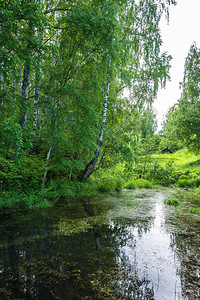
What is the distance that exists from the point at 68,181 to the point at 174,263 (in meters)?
7.36

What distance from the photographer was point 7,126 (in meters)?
5.43

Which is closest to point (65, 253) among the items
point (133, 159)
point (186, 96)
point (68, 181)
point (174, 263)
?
point (174, 263)

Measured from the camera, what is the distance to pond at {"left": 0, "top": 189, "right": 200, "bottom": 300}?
293 centimetres

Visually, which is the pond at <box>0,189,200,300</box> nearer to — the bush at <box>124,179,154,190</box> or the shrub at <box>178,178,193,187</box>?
the bush at <box>124,179,154,190</box>

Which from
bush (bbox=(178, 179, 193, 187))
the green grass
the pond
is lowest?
the pond

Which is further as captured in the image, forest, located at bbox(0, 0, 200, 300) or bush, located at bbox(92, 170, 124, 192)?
bush, located at bbox(92, 170, 124, 192)

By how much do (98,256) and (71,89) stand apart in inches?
248

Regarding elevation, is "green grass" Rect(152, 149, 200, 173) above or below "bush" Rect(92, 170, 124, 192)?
above

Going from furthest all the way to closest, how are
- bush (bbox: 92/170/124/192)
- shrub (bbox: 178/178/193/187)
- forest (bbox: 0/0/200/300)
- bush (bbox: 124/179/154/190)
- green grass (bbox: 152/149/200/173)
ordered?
green grass (bbox: 152/149/200/173) < shrub (bbox: 178/178/193/187) < bush (bbox: 124/179/154/190) < bush (bbox: 92/170/124/192) < forest (bbox: 0/0/200/300)

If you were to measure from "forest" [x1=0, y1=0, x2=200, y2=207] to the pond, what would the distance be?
237 centimetres

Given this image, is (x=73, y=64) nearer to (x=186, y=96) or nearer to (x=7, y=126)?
(x=7, y=126)

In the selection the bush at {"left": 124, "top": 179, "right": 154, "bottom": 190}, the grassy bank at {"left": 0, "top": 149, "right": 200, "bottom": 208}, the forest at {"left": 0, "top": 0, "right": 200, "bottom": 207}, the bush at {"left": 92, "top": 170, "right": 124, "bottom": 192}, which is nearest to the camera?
the forest at {"left": 0, "top": 0, "right": 200, "bottom": 207}

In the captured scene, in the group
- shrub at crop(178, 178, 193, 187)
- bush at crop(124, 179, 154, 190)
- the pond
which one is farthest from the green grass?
the pond

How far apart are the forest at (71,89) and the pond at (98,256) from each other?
2369 millimetres
